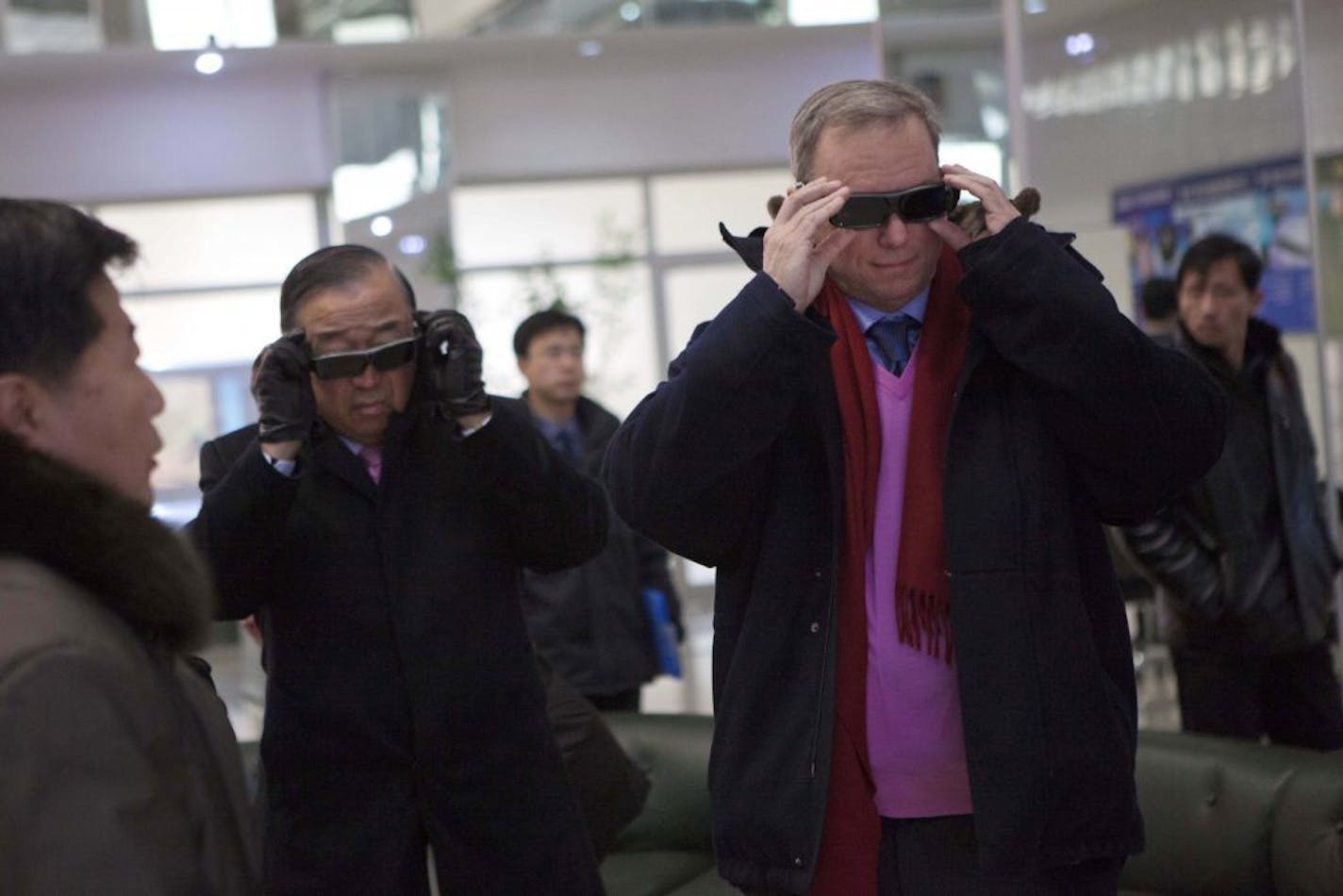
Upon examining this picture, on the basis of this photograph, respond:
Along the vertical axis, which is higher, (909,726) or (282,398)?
(282,398)

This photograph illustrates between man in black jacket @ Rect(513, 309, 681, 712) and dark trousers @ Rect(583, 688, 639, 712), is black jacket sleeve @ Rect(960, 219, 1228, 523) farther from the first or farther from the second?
dark trousers @ Rect(583, 688, 639, 712)

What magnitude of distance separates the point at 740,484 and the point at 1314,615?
267 centimetres

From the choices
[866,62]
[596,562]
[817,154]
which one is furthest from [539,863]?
[866,62]

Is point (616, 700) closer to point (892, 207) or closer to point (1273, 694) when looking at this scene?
point (1273, 694)

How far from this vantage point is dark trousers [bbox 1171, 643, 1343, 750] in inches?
177

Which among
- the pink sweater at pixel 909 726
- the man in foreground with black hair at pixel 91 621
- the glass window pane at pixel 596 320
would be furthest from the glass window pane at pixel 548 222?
the man in foreground with black hair at pixel 91 621

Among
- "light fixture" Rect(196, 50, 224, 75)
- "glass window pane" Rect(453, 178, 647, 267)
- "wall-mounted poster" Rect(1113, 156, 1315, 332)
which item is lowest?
"wall-mounted poster" Rect(1113, 156, 1315, 332)

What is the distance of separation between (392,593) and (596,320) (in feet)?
39.7

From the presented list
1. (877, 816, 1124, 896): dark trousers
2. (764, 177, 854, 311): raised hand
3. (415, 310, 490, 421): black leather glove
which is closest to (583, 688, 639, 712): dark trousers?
(415, 310, 490, 421): black leather glove

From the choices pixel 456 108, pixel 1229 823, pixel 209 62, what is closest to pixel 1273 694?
pixel 1229 823

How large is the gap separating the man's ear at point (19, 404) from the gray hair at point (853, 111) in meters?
1.12

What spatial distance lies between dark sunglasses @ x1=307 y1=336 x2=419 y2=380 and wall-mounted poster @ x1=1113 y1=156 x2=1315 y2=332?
12.7ft

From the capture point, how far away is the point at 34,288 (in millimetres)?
1386

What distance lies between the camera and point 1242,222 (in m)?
6.15
